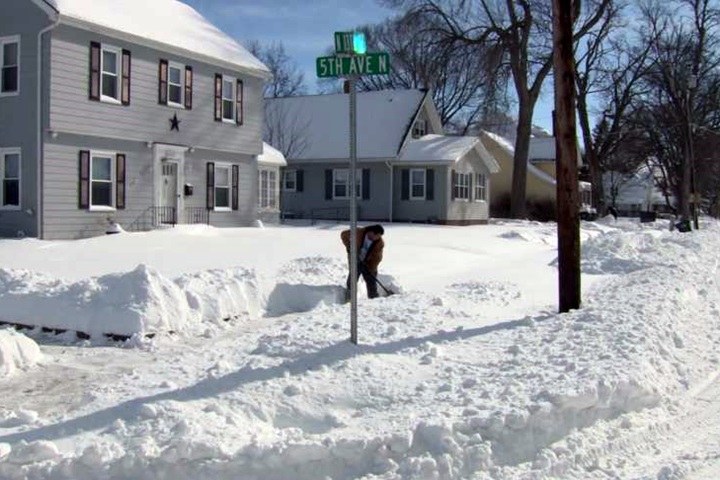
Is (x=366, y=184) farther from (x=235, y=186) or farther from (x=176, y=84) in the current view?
(x=176, y=84)

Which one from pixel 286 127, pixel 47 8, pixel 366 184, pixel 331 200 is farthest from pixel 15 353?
pixel 286 127

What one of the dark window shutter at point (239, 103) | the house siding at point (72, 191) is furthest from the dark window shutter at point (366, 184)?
the house siding at point (72, 191)

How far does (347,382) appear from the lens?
6594 millimetres

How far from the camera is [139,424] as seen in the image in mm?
5398

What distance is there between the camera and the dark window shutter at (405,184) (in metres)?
34.8

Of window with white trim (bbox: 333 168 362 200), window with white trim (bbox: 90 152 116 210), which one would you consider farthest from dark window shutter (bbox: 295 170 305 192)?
window with white trim (bbox: 90 152 116 210)

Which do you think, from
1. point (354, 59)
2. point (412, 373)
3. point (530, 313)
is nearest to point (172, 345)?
point (412, 373)

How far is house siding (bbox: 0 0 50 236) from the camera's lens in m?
19.6

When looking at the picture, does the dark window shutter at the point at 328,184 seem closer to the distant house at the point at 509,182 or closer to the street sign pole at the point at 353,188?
the distant house at the point at 509,182

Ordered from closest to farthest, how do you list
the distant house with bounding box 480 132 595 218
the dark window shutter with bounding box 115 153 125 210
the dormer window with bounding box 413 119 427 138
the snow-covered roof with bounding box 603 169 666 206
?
the dark window shutter with bounding box 115 153 125 210 → the dormer window with bounding box 413 119 427 138 → the distant house with bounding box 480 132 595 218 → the snow-covered roof with bounding box 603 169 666 206

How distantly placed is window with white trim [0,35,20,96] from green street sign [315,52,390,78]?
15.4 metres

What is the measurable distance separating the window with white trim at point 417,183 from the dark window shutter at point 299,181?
542 cm

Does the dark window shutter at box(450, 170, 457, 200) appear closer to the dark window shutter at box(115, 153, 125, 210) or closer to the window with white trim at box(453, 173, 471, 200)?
the window with white trim at box(453, 173, 471, 200)

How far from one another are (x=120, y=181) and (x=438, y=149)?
16.7 m
